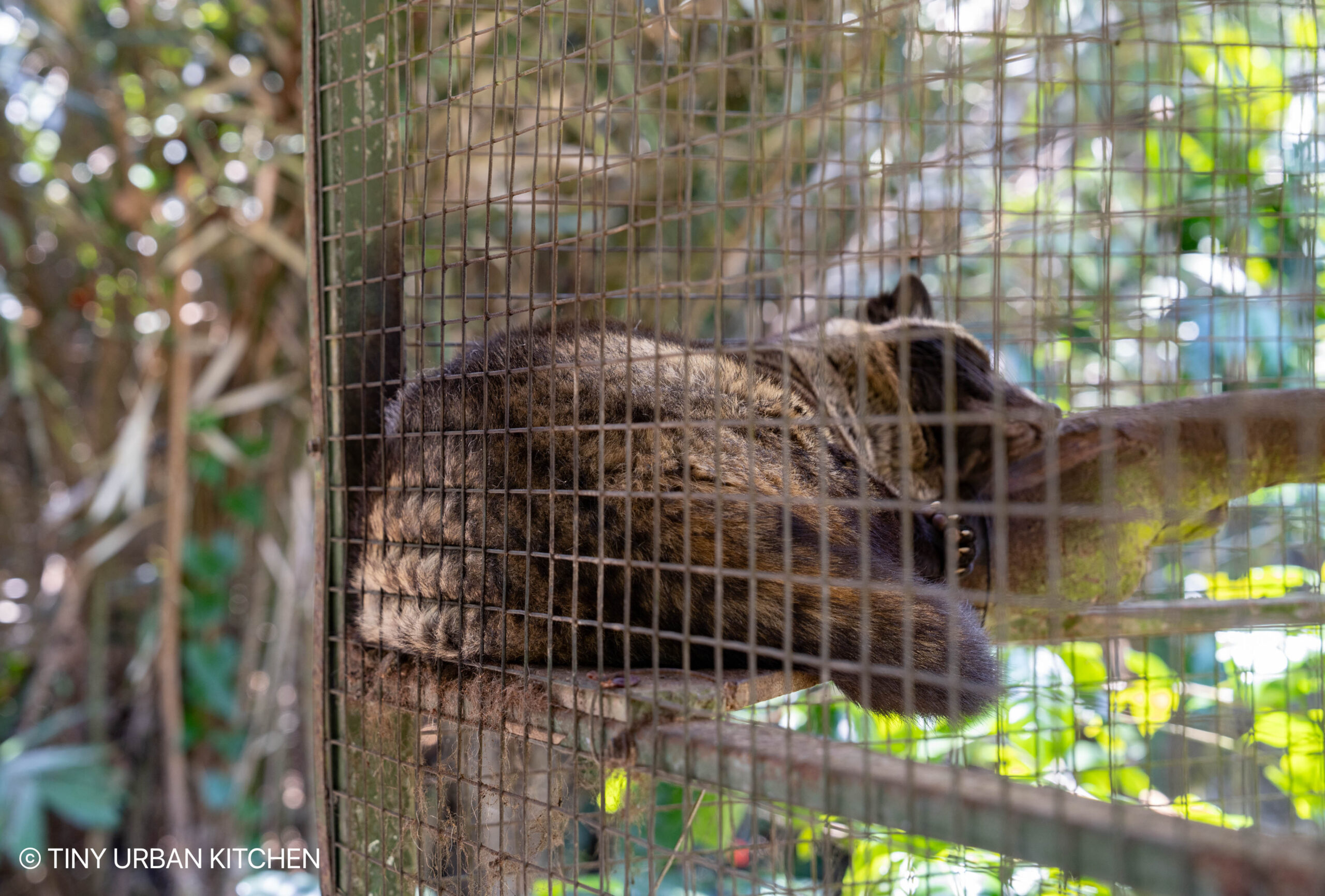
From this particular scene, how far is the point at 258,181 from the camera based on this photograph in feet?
14.8

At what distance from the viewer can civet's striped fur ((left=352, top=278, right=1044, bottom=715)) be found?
1641 millimetres

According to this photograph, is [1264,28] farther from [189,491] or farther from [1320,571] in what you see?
[189,491]

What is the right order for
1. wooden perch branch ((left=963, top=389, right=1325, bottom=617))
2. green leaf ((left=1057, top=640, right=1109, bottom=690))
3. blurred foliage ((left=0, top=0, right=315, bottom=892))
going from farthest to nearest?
blurred foliage ((left=0, top=0, right=315, bottom=892))
green leaf ((left=1057, top=640, right=1109, bottom=690))
wooden perch branch ((left=963, top=389, right=1325, bottom=617))

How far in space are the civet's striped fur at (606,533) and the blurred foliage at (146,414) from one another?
9.22ft

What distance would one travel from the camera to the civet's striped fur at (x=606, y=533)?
5.38 feet

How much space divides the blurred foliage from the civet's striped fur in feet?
9.22

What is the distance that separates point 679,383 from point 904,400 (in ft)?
3.84

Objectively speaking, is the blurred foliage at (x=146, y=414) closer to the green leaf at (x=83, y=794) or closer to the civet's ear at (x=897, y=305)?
the green leaf at (x=83, y=794)

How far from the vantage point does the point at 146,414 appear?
4574 mm

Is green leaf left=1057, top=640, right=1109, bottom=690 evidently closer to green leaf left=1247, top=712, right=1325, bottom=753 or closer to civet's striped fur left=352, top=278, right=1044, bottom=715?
green leaf left=1247, top=712, right=1325, bottom=753

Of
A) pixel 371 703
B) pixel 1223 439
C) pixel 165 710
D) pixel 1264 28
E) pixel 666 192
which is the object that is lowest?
pixel 165 710

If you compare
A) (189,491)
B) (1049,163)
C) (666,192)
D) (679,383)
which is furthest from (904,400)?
(189,491)

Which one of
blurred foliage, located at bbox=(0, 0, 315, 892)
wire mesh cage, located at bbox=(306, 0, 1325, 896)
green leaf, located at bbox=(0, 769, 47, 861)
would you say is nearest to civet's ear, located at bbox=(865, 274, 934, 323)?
wire mesh cage, located at bbox=(306, 0, 1325, 896)

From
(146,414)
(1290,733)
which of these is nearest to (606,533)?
(1290,733)
